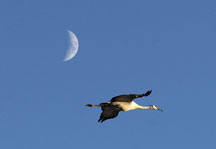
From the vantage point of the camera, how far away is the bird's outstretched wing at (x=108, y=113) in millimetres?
53719

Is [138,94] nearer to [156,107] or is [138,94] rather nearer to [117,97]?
[117,97]

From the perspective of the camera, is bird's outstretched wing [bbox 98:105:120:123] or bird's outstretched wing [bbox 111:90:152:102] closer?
bird's outstretched wing [bbox 111:90:152:102]

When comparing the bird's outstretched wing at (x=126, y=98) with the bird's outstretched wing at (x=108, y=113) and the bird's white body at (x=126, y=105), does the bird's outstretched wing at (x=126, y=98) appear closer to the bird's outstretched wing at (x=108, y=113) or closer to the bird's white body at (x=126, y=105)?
the bird's white body at (x=126, y=105)

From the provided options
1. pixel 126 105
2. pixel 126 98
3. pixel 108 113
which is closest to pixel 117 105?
pixel 126 105

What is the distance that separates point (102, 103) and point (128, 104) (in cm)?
235

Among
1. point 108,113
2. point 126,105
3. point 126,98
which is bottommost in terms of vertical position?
point 126,98

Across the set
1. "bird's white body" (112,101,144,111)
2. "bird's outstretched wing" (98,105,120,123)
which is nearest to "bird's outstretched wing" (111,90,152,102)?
"bird's white body" (112,101,144,111)

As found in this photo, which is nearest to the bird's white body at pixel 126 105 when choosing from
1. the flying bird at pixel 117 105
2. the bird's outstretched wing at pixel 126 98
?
the flying bird at pixel 117 105

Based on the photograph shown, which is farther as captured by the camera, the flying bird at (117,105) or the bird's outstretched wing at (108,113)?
the bird's outstretched wing at (108,113)

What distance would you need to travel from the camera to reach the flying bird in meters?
50.1

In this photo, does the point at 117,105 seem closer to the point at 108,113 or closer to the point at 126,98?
the point at 126,98

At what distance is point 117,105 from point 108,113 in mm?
3198

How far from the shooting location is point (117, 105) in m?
51.9

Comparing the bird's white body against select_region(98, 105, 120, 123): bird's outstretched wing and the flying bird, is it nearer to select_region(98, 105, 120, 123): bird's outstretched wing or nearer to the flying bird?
the flying bird
